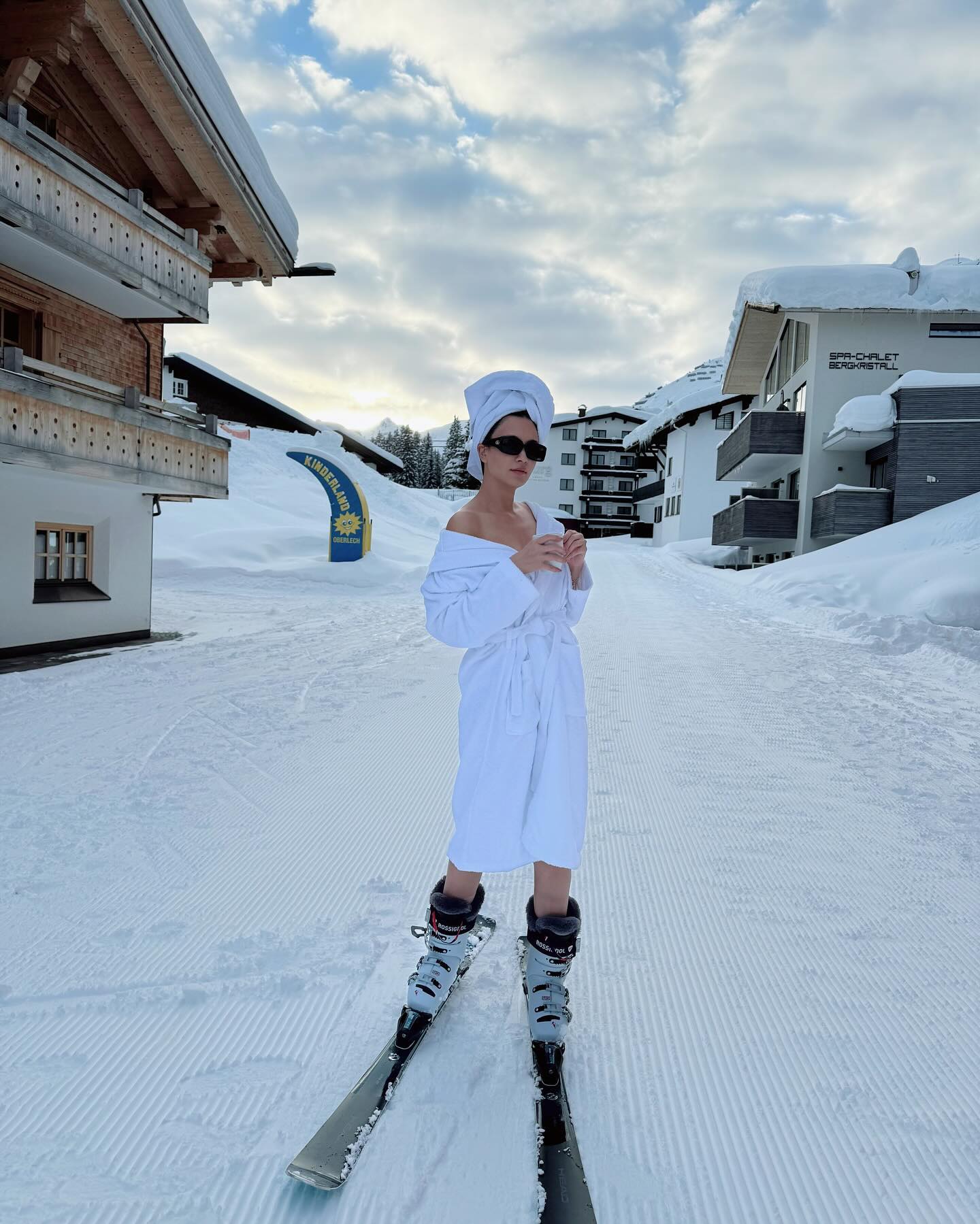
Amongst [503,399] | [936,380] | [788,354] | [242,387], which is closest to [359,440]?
[242,387]

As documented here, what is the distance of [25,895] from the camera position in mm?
2992

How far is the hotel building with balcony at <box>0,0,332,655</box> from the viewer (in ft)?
26.3

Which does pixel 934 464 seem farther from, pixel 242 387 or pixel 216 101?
pixel 242 387

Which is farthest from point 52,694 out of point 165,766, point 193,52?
point 193,52

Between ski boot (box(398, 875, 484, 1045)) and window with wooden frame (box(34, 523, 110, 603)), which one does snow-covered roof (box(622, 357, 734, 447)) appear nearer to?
window with wooden frame (box(34, 523, 110, 603))

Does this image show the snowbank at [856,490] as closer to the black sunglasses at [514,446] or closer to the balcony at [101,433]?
the balcony at [101,433]

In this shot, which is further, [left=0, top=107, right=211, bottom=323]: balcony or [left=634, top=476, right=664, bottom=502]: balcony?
[left=634, top=476, right=664, bottom=502]: balcony

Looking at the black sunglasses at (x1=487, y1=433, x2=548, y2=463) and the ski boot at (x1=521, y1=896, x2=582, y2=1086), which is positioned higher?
the black sunglasses at (x1=487, y1=433, x2=548, y2=463)

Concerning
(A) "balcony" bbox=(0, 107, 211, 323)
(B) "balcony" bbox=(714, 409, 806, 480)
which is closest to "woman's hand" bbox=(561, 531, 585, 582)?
(A) "balcony" bbox=(0, 107, 211, 323)

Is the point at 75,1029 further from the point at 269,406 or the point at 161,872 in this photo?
the point at 269,406

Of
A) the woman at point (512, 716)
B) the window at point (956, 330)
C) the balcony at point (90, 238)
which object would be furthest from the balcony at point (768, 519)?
the woman at point (512, 716)

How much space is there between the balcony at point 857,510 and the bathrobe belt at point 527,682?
60.5 ft

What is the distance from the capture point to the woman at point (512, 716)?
6.91 ft

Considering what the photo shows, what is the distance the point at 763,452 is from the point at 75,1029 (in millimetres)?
23190
